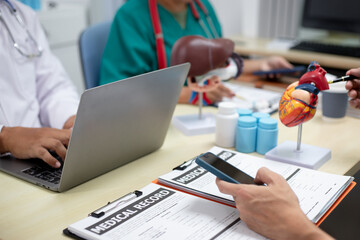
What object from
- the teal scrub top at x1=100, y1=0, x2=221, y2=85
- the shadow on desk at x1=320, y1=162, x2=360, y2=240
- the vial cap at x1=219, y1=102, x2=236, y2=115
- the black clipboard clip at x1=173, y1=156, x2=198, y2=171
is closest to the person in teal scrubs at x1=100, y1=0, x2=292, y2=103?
the teal scrub top at x1=100, y1=0, x2=221, y2=85

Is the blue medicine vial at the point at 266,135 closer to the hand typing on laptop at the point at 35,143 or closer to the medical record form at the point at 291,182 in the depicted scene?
the medical record form at the point at 291,182

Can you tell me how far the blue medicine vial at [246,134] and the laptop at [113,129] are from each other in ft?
0.65

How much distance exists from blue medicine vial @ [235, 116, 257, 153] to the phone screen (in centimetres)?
26

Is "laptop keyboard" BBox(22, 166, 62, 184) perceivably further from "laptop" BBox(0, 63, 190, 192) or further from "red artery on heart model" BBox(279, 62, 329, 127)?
"red artery on heart model" BBox(279, 62, 329, 127)

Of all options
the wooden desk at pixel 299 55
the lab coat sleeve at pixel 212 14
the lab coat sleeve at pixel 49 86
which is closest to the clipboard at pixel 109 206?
the lab coat sleeve at pixel 49 86

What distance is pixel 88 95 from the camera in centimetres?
83

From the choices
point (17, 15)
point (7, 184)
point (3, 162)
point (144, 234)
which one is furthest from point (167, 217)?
point (17, 15)

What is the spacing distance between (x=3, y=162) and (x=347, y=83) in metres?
0.96

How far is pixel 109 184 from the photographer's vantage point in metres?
0.98

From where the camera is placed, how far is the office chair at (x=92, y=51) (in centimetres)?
166

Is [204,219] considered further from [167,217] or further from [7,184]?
[7,184]

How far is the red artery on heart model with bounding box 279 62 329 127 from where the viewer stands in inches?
38.7

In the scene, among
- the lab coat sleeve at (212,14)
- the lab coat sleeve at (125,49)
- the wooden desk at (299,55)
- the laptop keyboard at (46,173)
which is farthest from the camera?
the wooden desk at (299,55)

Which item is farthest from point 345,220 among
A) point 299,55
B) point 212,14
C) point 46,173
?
point 299,55
